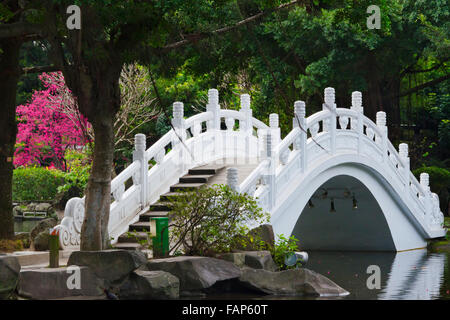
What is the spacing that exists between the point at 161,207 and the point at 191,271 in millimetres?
3980

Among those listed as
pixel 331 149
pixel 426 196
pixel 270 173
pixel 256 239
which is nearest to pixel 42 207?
pixel 426 196

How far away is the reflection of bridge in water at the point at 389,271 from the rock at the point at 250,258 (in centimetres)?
150

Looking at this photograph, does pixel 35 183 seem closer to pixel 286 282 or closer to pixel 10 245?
pixel 10 245

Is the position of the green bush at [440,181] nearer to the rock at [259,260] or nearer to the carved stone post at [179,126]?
the carved stone post at [179,126]

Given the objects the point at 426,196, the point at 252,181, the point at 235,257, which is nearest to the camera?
the point at 235,257

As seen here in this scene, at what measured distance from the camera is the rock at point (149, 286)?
11.2 m

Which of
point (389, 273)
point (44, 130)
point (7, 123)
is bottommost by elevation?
point (389, 273)

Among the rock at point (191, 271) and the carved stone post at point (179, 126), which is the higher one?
the carved stone post at point (179, 126)

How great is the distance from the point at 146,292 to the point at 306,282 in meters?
2.73

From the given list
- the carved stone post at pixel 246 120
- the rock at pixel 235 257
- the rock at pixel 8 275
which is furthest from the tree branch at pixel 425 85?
the rock at pixel 8 275

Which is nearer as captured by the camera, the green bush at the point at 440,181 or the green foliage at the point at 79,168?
the green bush at the point at 440,181

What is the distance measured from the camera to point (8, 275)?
34.2 ft

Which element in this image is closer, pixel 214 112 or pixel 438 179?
pixel 214 112

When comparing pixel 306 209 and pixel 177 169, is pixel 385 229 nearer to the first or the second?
pixel 306 209
